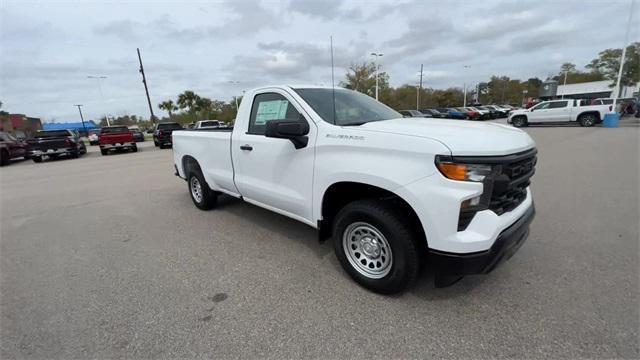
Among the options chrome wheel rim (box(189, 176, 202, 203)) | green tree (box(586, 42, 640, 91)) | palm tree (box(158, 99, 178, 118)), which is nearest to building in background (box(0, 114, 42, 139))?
palm tree (box(158, 99, 178, 118))

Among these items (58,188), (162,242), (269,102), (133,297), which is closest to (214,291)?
(133,297)

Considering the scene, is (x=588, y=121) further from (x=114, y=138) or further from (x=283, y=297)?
(x=114, y=138)

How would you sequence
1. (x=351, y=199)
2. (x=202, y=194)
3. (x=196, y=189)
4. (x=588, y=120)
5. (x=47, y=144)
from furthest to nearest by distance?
(x=588, y=120), (x=47, y=144), (x=196, y=189), (x=202, y=194), (x=351, y=199)

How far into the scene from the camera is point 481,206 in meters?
2.15

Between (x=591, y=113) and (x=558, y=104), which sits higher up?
(x=558, y=104)

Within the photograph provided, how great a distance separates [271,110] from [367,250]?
1.89m

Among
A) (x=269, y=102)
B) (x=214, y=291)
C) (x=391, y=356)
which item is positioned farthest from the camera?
(x=269, y=102)

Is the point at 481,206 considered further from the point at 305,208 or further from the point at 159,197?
the point at 159,197

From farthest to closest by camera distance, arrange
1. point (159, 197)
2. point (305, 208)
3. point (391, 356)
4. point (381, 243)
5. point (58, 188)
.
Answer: point (58, 188) < point (159, 197) < point (305, 208) < point (381, 243) < point (391, 356)

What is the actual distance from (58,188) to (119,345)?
26.0ft

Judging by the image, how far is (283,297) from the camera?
2.75 m

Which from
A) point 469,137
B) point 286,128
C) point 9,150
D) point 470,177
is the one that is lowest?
point 9,150

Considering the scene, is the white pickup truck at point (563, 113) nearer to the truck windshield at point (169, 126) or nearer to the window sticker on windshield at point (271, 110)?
the window sticker on windshield at point (271, 110)

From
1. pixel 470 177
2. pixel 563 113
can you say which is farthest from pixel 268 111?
pixel 563 113
